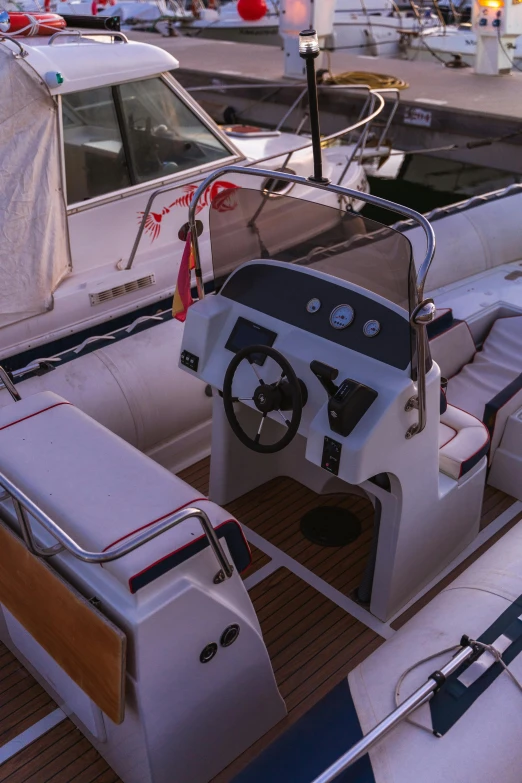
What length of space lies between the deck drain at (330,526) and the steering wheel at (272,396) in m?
0.84

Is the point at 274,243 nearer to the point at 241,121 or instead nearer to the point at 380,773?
the point at 380,773

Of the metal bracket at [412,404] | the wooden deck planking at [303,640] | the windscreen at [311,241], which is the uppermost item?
the windscreen at [311,241]

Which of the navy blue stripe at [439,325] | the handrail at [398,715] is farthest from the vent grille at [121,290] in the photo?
the handrail at [398,715]

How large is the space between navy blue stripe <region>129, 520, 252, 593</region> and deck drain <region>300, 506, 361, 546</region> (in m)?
1.00

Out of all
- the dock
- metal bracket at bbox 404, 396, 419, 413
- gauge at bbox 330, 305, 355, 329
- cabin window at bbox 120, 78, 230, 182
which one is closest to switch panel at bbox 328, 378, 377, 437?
metal bracket at bbox 404, 396, 419, 413

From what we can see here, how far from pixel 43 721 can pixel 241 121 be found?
27.8 feet

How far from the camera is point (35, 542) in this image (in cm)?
208

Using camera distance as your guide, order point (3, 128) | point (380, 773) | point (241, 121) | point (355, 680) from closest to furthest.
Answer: point (380, 773) → point (355, 680) → point (3, 128) → point (241, 121)

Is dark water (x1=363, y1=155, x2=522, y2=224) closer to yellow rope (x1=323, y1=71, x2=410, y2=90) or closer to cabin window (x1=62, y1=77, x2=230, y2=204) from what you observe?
yellow rope (x1=323, y1=71, x2=410, y2=90)

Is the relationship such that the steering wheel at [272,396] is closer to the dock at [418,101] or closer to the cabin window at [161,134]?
the cabin window at [161,134]

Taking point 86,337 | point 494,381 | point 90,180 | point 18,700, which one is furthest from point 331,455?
point 90,180

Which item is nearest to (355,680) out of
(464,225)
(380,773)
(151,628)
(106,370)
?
(380,773)

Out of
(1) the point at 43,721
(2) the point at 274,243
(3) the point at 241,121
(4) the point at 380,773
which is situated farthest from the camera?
(3) the point at 241,121

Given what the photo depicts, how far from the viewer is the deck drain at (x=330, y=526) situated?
3.02 meters
